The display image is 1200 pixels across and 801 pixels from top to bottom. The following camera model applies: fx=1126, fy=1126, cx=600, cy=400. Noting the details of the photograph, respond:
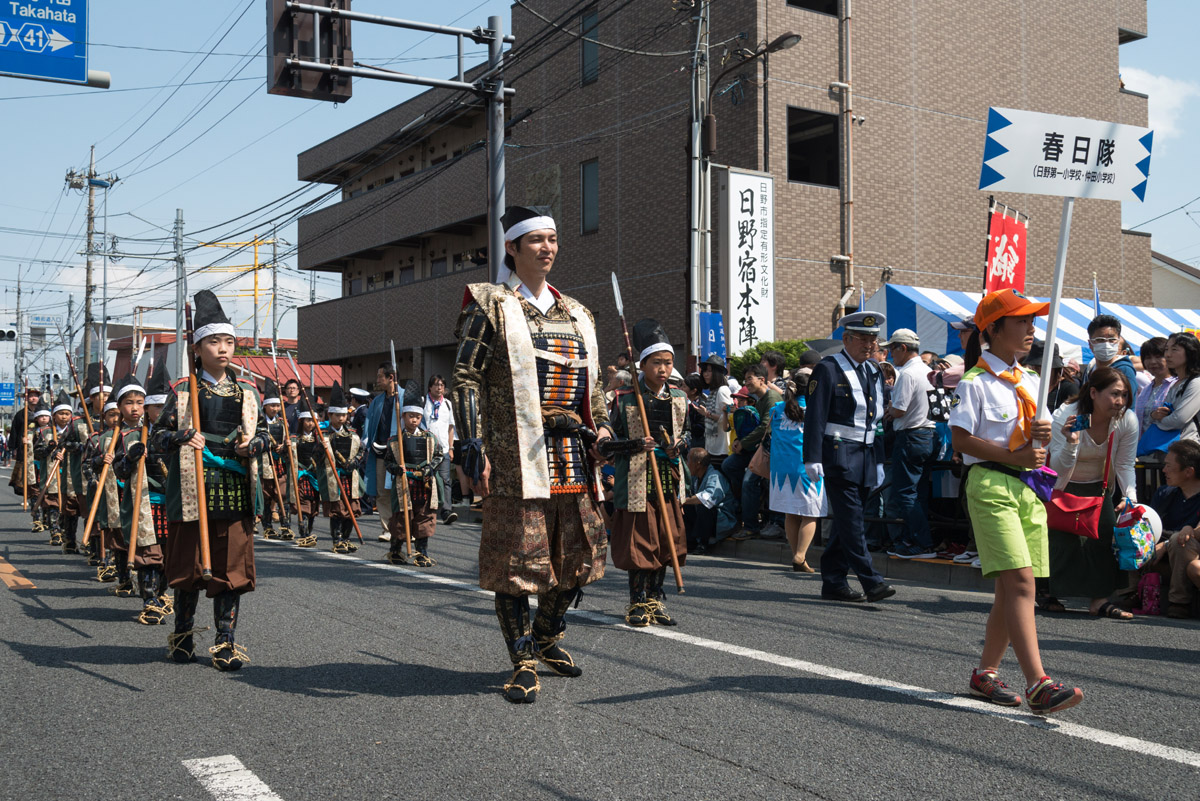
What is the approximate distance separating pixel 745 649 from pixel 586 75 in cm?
1993

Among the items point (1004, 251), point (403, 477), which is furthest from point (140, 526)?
point (1004, 251)

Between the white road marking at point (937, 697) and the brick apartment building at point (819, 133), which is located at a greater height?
the brick apartment building at point (819, 133)

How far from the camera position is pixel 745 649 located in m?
6.18

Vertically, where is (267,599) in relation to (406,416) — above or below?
below

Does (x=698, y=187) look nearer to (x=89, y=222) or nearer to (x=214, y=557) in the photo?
(x=214, y=557)

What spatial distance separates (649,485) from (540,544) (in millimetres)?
2218

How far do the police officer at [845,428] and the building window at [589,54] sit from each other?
55.8ft

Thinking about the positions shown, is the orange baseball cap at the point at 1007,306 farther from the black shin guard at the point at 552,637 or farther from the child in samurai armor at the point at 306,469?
the child in samurai armor at the point at 306,469

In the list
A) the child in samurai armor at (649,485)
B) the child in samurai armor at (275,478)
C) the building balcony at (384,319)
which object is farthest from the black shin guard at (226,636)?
the building balcony at (384,319)

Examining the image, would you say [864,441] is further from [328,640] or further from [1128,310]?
[1128,310]

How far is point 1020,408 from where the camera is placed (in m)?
4.84

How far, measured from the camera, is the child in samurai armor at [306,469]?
1372 cm

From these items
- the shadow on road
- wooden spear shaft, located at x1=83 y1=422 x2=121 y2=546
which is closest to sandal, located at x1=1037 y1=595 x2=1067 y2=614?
Answer: the shadow on road

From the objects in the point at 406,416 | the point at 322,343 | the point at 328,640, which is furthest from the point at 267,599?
the point at 322,343
